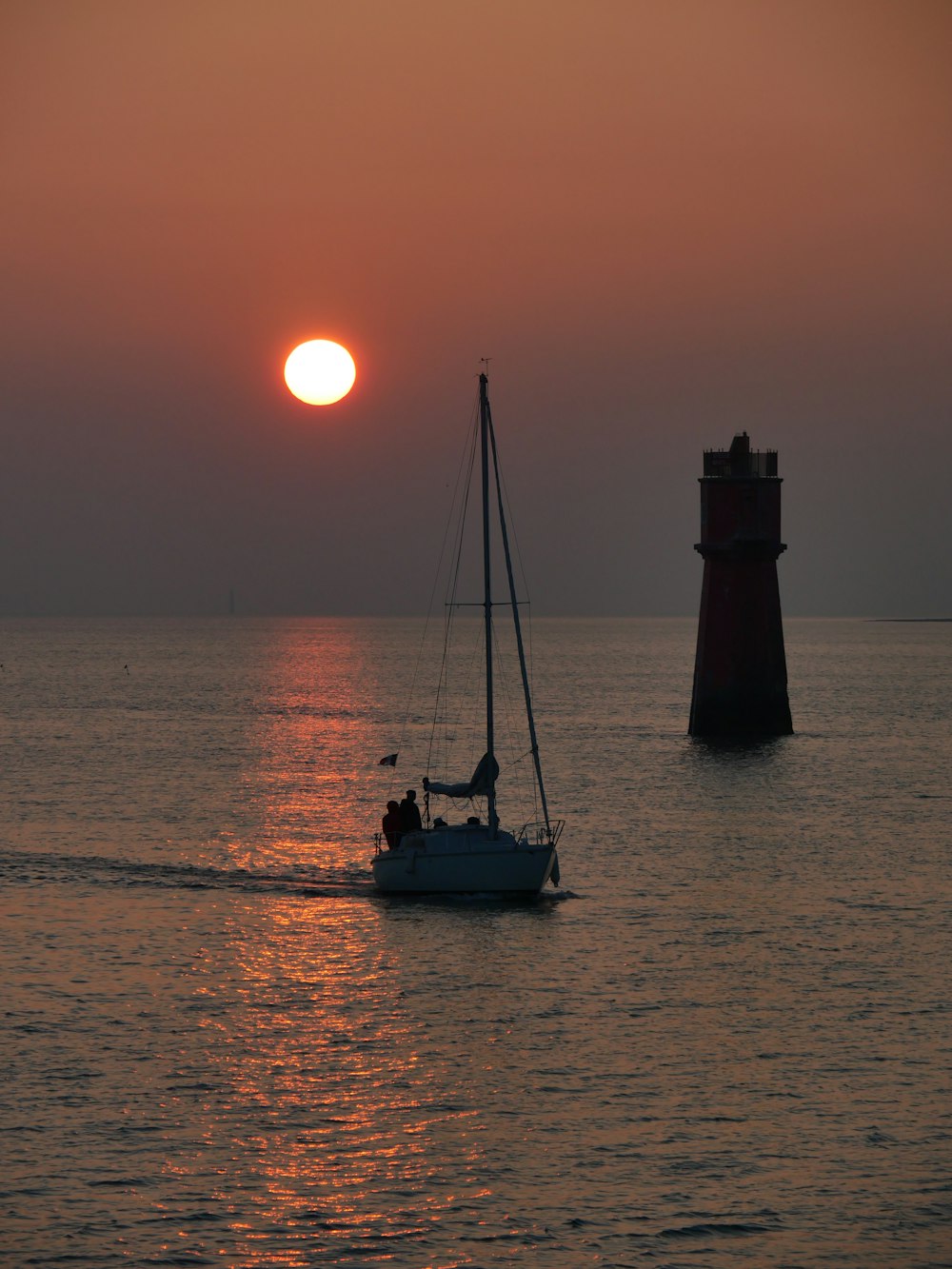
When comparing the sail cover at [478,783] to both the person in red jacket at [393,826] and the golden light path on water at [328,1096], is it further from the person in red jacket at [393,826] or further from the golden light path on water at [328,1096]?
the golden light path on water at [328,1096]

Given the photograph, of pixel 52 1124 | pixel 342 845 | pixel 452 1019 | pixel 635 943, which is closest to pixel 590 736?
pixel 342 845

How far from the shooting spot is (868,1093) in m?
23.4

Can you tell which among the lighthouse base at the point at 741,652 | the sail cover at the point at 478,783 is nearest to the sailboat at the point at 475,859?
the sail cover at the point at 478,783

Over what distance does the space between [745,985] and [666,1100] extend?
7465mm

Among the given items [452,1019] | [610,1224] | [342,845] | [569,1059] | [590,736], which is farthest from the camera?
[590,736]

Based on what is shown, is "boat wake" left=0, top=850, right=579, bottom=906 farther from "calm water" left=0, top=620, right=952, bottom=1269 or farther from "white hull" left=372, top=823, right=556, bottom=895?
"white hull" left=372, top=823, right=556, bottom=895

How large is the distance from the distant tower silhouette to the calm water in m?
17.0

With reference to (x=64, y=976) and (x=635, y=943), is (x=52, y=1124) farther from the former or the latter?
(x=635, y=943)

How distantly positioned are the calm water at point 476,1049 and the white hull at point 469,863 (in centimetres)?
64

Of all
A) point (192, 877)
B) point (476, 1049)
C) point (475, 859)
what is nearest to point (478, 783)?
point (475, 859)

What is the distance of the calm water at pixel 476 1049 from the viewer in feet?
60.8

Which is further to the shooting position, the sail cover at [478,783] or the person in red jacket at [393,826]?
the person in red jacket at [393,826]

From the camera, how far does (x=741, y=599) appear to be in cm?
7300

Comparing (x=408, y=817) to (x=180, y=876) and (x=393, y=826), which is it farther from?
(x=180, y=876)
